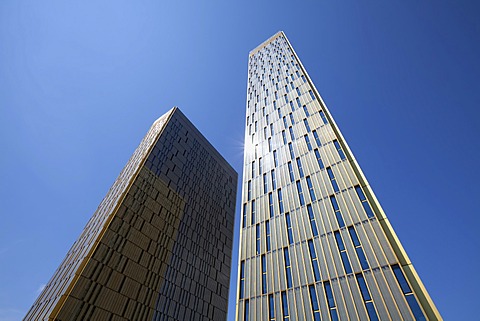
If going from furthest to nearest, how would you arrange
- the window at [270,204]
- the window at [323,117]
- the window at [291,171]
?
the window at [323,117] → the window at [291,171] → the window at [270,204]

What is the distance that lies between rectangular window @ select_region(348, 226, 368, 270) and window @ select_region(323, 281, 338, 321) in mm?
3119

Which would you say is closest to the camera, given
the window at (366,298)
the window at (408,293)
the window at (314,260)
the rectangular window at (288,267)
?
the window at (408,293)

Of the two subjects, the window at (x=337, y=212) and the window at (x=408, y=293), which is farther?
the window at (x=337, y=212)

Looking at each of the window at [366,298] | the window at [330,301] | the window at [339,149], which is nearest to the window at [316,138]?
the window at [339,149]

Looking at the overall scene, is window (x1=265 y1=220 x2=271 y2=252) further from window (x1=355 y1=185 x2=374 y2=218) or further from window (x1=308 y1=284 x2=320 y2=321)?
window (x1=355 y1=185 x2=374 y2=218)

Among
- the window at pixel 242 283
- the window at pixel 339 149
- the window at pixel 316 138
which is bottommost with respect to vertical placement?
the window at pixel 242 283

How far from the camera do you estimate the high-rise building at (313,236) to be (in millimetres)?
17188

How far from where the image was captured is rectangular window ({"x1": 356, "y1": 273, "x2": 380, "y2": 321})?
1619 cm

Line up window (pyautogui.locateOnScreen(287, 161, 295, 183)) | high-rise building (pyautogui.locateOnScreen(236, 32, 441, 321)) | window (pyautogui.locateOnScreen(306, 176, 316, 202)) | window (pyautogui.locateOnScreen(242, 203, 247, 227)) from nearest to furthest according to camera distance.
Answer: high-rise building (pyautogui.locateOnScreen(236, 32, 441, 321))
window (pyautogui.locateOnScreen(306, 176, 316, 202))
window (pyautogui.locateOnScreen(287, 161, 295, 183))
window (pyautogui.locateOnScreen(242, 203, 247, 227))

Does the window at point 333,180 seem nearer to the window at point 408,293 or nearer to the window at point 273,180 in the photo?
the window at point 273,180

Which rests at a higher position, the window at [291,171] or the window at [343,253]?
the window at [291,171]

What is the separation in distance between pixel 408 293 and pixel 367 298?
2591mm

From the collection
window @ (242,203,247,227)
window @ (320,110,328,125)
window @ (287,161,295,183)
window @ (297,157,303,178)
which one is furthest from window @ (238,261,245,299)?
window @ (320,110,328,125)

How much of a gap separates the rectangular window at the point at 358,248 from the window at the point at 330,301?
123 inches
